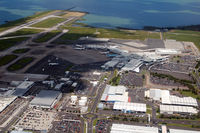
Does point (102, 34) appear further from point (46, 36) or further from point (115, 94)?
point (115, 94)

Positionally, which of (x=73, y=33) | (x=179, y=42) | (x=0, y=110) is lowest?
(x=0, y=110)

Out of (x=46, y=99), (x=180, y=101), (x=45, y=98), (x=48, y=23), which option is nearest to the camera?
(x=46, y=99)

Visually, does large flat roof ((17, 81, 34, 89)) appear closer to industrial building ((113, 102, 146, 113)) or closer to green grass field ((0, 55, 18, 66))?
green grass field ((0, 55, 18, 66))

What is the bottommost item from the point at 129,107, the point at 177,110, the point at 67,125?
the point at 67,125

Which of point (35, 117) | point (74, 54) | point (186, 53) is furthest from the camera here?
point (186, 53)

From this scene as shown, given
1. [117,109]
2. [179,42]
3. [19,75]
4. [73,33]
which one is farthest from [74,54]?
[179,42]

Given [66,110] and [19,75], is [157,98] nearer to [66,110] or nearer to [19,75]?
[66,110]

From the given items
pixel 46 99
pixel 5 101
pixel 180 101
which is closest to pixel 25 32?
pixel 5 101
